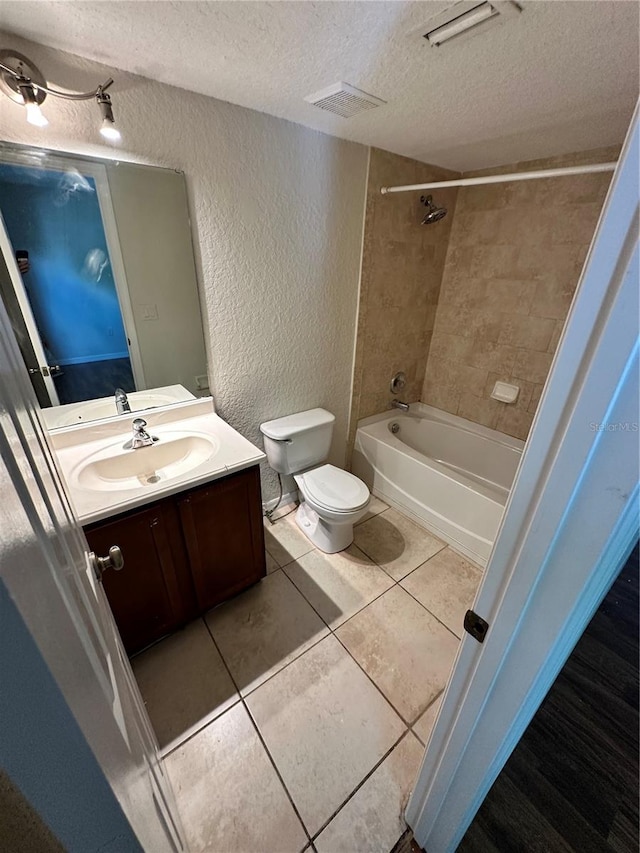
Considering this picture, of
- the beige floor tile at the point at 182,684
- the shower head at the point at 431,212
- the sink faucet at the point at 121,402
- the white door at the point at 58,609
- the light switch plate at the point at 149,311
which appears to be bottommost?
the beige floor tile at the point at 182,684

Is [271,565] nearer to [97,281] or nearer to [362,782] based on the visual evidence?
[362,782]

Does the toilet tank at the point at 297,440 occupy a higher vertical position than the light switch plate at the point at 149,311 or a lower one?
lower

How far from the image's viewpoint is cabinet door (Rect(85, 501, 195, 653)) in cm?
120

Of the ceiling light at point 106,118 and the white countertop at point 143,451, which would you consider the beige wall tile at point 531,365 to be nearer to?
the white countertop at point 143,451

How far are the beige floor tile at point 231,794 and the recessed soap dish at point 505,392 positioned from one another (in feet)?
7.53

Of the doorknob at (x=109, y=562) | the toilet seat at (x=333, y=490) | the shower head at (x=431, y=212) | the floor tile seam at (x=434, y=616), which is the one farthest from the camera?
the shower head at (x=431, y=212)

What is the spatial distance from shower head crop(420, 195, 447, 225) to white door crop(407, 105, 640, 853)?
2.04 meters

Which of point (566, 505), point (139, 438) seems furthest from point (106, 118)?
point (566, 505)

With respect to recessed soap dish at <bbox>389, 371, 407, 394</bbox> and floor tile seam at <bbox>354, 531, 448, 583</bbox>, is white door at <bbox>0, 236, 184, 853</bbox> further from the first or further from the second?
recessed soap dish at <bbox>389, 371, 407, 394</bbox>

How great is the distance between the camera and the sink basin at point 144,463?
4.52ft

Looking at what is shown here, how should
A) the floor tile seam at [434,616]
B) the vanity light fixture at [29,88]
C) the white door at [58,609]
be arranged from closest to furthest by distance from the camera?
the white door at [58,609] → the vanity light fixture at [29,88] → the floor tile seam at [434,616]

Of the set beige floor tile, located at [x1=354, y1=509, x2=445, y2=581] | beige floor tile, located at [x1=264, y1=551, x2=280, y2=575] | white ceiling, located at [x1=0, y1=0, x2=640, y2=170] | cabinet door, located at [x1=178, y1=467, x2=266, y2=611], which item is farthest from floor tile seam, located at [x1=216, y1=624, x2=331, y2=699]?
white ceiling, located at [x1=0, y1=0, x2=640, y2=170]

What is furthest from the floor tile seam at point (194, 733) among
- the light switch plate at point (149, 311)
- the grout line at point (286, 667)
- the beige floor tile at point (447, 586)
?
the light switch plate at point (149, 311)

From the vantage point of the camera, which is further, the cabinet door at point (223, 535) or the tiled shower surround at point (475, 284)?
the tiled shower surround at point (475, 284)
